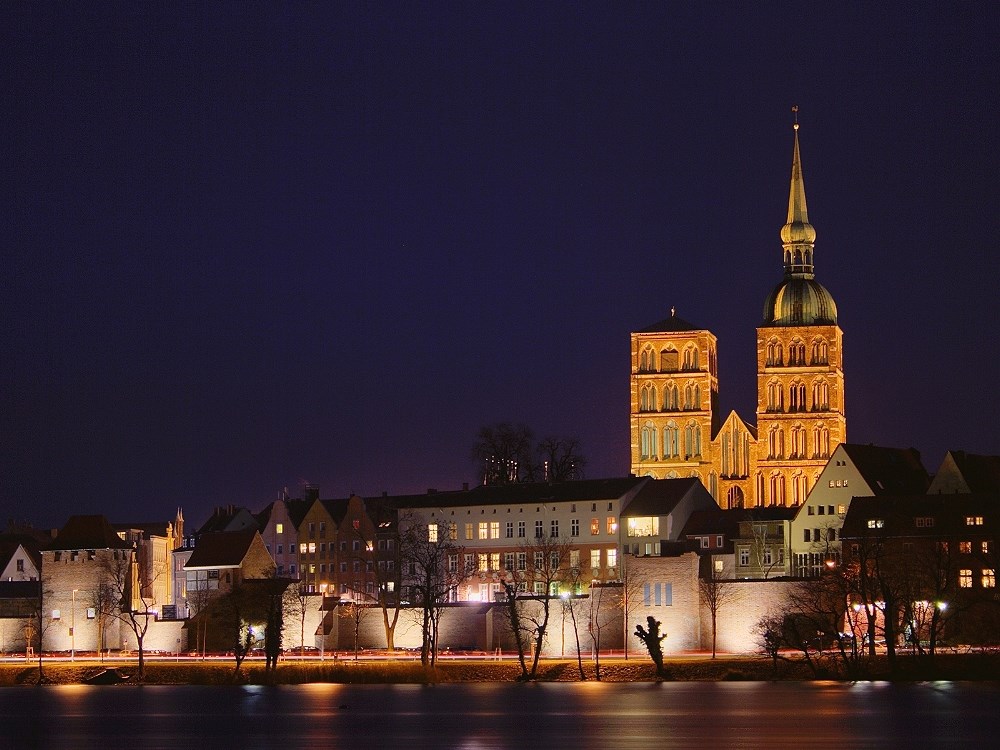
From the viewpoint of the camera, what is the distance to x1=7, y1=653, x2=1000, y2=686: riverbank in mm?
84312

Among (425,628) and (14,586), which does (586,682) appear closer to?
(425,628)

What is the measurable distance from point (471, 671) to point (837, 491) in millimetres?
23128

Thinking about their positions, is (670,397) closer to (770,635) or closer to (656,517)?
(656,517)

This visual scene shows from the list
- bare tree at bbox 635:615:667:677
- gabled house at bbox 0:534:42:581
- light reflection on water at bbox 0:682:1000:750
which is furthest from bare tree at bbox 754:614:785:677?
gabled house at bbox 0:534:42:581

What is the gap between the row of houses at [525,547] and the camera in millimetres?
95938

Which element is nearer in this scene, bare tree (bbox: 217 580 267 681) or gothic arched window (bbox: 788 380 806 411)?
bare tree (bbox: 217 580 267 681)

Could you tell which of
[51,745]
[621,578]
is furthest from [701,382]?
[51,745]

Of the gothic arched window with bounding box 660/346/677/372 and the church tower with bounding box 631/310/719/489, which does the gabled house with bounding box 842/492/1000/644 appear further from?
the gothic arched window with bounding box 660/346/677/372

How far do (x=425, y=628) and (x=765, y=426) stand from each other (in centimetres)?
5240

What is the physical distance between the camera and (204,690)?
97375mm

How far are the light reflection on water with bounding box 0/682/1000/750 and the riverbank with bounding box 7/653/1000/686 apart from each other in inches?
21.7

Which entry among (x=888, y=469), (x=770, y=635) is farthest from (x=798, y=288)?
(x=770, y=635)

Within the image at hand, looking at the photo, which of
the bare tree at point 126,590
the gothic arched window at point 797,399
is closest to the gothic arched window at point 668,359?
the gothic arched window at point 797,399

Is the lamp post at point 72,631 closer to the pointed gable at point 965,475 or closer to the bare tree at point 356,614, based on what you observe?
the bare tree at point 356,614
